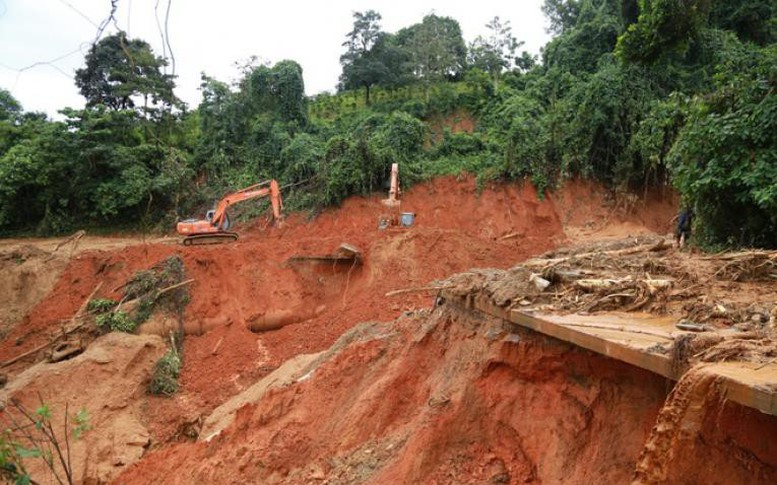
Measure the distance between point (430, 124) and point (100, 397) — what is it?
2321 cm

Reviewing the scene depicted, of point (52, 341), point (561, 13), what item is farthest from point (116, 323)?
point (561, 13)

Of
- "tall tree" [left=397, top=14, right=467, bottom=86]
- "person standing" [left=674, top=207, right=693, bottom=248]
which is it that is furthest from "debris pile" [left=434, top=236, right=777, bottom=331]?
"tall tree" [left=397, top=14, right=467, bottom=86]

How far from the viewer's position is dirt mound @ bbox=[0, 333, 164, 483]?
881cm

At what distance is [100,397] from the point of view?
10.2 meters

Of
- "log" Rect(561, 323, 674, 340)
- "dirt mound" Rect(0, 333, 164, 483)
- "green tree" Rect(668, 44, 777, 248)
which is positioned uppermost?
"green tree" Rect(668, 44, 777, 248)

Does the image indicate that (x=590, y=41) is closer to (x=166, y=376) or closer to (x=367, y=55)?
(x=367, y=55)

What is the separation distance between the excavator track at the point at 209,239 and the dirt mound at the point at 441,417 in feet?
34.3

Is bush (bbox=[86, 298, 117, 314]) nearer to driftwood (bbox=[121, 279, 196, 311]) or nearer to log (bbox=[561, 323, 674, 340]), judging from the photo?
driftwood (bbox=[121, 279, 196, 311])

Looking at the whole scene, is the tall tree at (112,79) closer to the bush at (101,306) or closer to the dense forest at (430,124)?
the dense forest at (430,124)

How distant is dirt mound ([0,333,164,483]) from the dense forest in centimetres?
587

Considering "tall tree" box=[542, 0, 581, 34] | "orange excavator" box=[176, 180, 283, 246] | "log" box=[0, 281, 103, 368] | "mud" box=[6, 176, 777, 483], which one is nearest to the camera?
"mud" box=[6, 176, 777, 483]

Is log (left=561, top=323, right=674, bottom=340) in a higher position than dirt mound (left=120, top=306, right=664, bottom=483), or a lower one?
higher

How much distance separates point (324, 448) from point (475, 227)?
15.0 m

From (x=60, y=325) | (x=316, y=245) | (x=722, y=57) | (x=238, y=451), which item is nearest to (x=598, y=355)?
(x=238, y=451)
